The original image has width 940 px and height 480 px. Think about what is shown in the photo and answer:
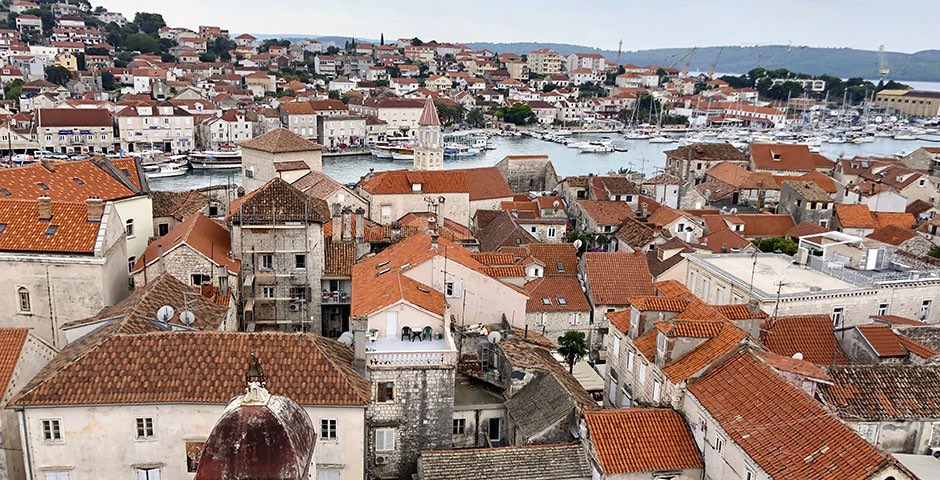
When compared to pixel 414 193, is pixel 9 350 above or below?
above

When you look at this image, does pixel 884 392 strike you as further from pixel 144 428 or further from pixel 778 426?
pixel 144 428

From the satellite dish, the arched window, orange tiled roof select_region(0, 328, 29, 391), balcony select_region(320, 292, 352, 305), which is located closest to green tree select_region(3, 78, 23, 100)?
the arched window

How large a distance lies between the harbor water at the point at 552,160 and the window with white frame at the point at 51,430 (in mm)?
61762

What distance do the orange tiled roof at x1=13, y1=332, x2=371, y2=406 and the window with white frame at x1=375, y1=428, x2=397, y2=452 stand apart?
1.93 meters

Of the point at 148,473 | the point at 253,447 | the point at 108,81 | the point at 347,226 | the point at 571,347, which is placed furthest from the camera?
→ the point at 108,81

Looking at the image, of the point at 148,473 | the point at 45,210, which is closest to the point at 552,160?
the point at 45,210

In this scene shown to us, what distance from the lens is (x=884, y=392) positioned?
16.8 m

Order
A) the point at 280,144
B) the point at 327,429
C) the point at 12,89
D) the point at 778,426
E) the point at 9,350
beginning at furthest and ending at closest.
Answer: the point at 12,89 → the point at 280,144 → the point at 9,350 → the point at 327,429 → the point at 778,426

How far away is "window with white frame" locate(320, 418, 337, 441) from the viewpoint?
15398 millimetres

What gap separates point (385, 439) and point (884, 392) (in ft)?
38.3

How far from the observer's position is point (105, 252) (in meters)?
22.2

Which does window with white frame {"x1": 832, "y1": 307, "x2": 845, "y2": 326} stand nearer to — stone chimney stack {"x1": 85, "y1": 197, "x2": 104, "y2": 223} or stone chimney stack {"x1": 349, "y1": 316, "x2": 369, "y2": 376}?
stone chimney stack {"x1": 349, "y1": 316, "x2": 369, "y2": 376}

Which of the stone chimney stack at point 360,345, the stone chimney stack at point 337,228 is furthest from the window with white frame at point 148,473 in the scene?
the stone chimney stack at point 337,228

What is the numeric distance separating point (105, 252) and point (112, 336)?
7.82m
